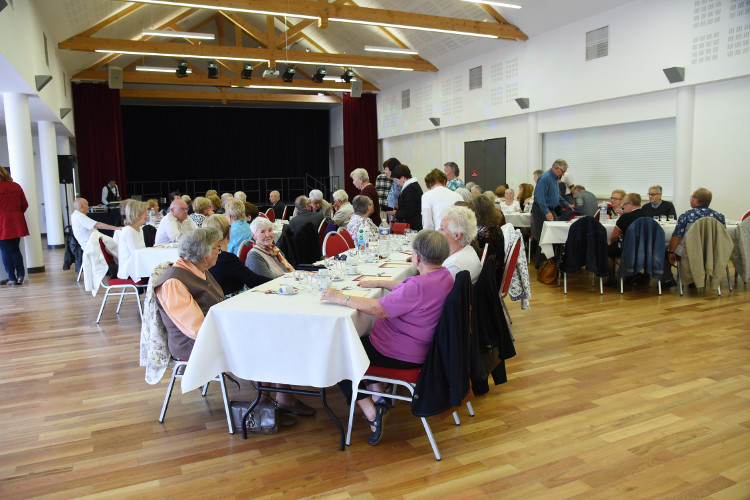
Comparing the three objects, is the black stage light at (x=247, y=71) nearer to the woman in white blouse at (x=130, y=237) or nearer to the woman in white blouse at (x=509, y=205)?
the woman in white blouse at (x=509, y=205)

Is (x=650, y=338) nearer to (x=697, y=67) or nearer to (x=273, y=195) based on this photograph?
(x=697, y=67)

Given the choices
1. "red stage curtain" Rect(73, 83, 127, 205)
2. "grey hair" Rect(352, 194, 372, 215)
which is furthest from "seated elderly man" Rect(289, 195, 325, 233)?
"red stage curtain" Rect(73, 83, 127, 205)

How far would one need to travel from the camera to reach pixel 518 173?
11461 millimetres

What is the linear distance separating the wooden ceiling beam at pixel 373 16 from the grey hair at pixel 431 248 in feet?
23.0

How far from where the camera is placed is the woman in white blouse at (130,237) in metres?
5.46

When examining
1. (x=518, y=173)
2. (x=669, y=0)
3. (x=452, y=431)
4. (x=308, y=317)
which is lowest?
(x=452, y=431)

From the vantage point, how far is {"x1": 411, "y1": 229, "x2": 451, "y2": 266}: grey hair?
279 centimetres

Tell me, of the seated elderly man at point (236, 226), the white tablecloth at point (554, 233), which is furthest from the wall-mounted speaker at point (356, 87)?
the seated elderly man at point (236, 226)

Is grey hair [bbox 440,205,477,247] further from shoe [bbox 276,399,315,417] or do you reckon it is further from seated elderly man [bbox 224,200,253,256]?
seated elderly man [bbox 224,200,253,256]

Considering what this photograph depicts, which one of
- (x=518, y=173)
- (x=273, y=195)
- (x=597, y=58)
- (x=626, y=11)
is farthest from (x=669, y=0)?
(x=273, y=195)

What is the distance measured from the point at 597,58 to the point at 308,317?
837 cm

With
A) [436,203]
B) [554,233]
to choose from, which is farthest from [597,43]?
[436,203]

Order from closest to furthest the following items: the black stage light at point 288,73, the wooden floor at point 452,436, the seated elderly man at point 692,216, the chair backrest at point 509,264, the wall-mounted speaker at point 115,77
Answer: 1. the wooden floor at point 452,436
2. the chair backrest at point 509,264
3. the seated elderly man at point 692,216
4. the black stage light at point 288,73
5. the wall-mounted speaker at point 115,77

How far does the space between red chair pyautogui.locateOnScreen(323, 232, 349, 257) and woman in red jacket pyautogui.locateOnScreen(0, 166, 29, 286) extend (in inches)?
193
